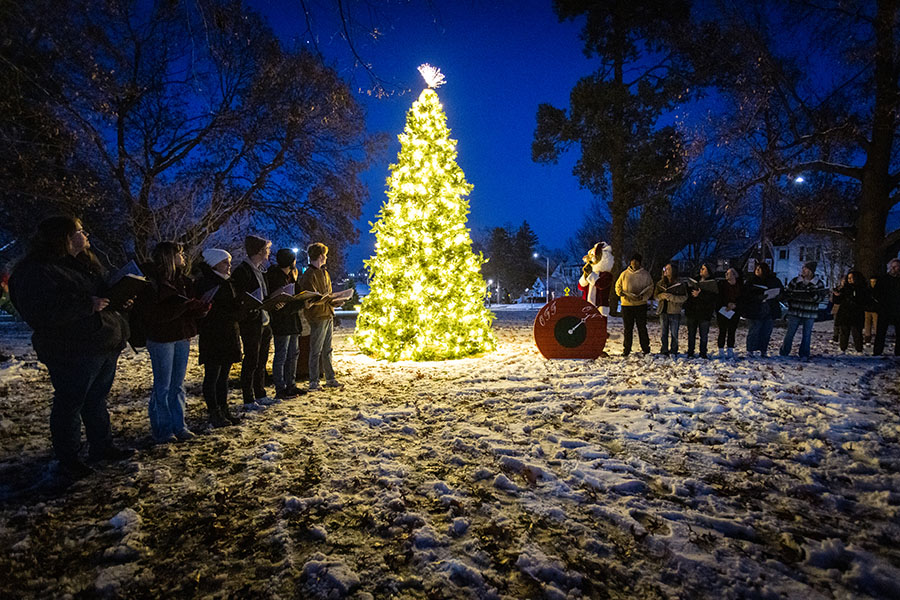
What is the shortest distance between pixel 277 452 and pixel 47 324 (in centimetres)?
202

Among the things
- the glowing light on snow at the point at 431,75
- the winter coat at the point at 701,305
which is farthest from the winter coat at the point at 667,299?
the glowing light on snow at the point at 431,75

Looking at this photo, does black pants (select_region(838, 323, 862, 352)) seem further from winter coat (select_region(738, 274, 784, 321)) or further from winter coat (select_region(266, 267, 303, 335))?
winter coat (select_region(266, 267, 303, 335))

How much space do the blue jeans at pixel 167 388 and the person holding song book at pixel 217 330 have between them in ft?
0.95

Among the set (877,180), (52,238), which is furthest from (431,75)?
(877,180)

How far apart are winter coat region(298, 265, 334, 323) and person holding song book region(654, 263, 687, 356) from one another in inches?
247

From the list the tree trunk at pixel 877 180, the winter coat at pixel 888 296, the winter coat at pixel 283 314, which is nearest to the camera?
the winter coat at pixel 283 314

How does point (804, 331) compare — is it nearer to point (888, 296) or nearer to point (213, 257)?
point (888, 296)

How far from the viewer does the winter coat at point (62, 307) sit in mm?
3262

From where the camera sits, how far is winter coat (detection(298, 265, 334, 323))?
6.38m

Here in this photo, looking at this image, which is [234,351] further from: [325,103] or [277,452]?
[325,103]

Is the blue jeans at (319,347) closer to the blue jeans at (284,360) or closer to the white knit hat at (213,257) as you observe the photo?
the blue jeans at (284,360)

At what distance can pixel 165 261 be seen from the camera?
14.0ft

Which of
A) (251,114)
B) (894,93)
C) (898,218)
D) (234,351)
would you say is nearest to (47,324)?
(234,351)

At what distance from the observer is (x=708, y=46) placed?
1481 centimetres
